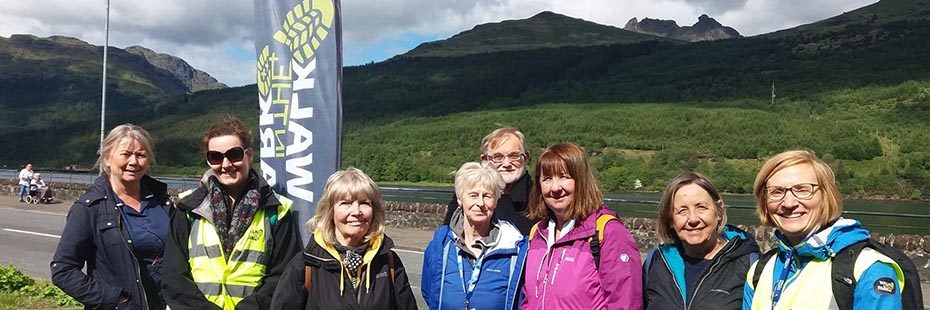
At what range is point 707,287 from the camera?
10.5 ft

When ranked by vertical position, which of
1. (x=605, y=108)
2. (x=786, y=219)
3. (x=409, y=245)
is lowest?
(x=409, y=245)

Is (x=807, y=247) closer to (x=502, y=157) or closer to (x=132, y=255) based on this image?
(x=502, y=157)

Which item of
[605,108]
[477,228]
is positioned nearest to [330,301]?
[477,228]

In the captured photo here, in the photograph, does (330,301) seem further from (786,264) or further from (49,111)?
(49,111)

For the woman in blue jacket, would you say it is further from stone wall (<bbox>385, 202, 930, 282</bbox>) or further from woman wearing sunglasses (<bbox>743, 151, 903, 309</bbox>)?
stone wall (<bbox>385, 202, 930, 282</bbox>)

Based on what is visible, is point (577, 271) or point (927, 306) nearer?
point (577, 271)

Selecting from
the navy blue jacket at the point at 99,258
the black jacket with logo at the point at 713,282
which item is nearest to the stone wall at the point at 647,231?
the black jacket with logo at the point at 713,282

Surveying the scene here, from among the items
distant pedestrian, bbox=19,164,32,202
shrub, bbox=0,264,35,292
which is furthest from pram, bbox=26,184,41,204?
shrub, bbox=0,264,35,292

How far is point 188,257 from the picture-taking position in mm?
3523

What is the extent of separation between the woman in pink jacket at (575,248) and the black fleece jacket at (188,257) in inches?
47.6

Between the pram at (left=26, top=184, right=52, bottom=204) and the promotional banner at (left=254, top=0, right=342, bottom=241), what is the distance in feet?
76.4

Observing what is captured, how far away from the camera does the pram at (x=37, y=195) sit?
24.3 metres

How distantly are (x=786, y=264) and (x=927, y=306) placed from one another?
7473 millimetres

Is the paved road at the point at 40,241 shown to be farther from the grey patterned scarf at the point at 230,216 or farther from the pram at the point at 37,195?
the grey patterned scarf at the point at 230,216
